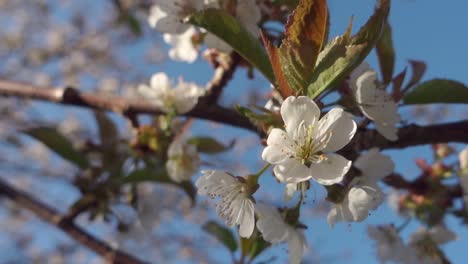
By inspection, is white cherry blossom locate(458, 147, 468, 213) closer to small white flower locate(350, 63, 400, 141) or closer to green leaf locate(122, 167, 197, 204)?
small white flower locate(350, 63, 400, 141)

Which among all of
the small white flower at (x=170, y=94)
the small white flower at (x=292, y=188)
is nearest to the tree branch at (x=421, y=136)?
the small white flower at (x=292, y=188)

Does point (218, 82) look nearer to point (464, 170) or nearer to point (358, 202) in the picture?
point (358, 202)

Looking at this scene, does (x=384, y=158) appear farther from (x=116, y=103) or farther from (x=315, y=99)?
(x=116, y=103)

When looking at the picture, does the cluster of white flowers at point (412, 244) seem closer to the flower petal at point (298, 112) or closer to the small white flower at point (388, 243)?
the small white flower at point (388, 243)

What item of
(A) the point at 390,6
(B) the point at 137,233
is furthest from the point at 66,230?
(A) the point at 390,6

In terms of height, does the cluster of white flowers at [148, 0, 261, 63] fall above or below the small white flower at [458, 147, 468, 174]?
above

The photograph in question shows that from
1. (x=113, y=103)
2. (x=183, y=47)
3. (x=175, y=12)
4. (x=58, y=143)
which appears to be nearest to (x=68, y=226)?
(x=58, y=143)

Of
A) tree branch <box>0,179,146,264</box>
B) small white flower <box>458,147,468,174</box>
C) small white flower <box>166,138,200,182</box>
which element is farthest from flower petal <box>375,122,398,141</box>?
tree branch <box>0,179,146,264</box>
